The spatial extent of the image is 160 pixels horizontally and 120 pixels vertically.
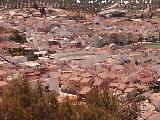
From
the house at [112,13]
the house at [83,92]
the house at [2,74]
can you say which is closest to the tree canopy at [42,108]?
the house at [83,92]

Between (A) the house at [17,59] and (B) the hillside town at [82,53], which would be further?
(A) the house at [17,59]

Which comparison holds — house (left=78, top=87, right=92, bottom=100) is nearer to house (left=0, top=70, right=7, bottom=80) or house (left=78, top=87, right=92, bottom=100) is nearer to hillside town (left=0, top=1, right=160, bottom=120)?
hillside town (left=0, top=1, right=160, bottom=120)

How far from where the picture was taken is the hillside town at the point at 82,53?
61.3ft

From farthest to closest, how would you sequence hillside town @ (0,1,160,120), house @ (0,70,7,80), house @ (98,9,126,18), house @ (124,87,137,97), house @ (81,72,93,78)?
house @ (98,9,126,18) → house @ (81,72,93,78) → house @ (0,70,7,80) → hillside town @ (0,1,160,120) → house @ (124,87,137,97)

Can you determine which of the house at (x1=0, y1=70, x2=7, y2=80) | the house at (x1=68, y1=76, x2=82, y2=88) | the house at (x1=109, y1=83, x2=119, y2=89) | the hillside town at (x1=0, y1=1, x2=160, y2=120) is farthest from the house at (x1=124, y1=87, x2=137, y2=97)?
the house at (x1=0, y1=70, x2=7, y2=80)

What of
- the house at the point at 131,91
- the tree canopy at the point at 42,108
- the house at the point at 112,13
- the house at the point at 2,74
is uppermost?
the tree canopy at the point at 42,108

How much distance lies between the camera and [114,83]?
19.3 meters

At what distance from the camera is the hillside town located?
18688 mm

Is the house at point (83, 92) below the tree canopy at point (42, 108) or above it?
below

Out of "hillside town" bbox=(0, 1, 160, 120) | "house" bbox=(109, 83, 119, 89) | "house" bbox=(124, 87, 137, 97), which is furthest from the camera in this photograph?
"house" bbox=(109, 83, 119, 89)

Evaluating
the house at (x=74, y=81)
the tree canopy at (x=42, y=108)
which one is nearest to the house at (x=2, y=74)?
the house at (x=74, y=81)

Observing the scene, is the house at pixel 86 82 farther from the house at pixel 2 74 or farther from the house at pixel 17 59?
the house at pixel 17 59

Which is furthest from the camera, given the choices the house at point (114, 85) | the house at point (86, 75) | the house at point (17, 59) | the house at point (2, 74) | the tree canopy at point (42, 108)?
the house at point (17, 59)

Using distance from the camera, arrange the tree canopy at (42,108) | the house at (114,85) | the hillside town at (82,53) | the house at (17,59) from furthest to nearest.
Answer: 1. the house at (17,59)
2. the house at (114,85)
3. the hillside town at (82,53)
4. the tree canopy at (42,108)
